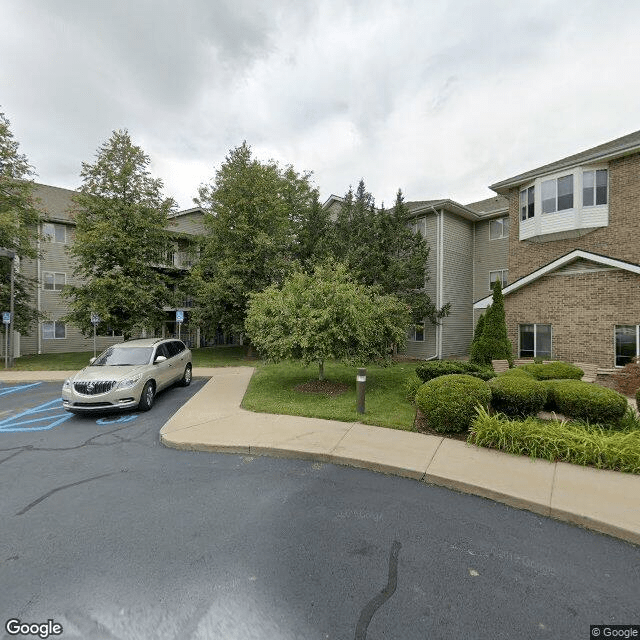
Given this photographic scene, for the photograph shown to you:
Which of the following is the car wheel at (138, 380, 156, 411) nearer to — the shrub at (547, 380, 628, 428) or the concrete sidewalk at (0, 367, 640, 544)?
the concrete sidewalk at (0, 367, 640, 544)

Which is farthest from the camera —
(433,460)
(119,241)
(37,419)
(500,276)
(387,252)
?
(500,276)

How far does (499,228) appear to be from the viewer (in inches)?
773

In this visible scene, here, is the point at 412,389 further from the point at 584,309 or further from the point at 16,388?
the point at 16,388

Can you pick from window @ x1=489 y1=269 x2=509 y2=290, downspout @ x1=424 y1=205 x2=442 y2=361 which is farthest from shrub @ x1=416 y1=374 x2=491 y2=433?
window @ x1=489 y1=269 x2=509 y2=290

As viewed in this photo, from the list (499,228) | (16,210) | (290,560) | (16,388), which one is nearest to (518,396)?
(290,560)

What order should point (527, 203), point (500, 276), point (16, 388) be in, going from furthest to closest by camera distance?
point (500, 276) < point (527, 203) < point (16, 388)

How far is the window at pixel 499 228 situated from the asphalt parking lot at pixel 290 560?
18874mm

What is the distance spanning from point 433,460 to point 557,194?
14787mm

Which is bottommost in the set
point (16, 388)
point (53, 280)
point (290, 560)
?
point (16, 388)

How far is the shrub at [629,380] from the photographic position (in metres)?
9.34

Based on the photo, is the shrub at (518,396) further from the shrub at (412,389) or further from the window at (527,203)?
the window at (527,203)

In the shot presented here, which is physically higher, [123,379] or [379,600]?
[123,379]

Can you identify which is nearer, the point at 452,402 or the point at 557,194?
the point at 452,402

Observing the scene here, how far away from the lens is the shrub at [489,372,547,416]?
634cm
